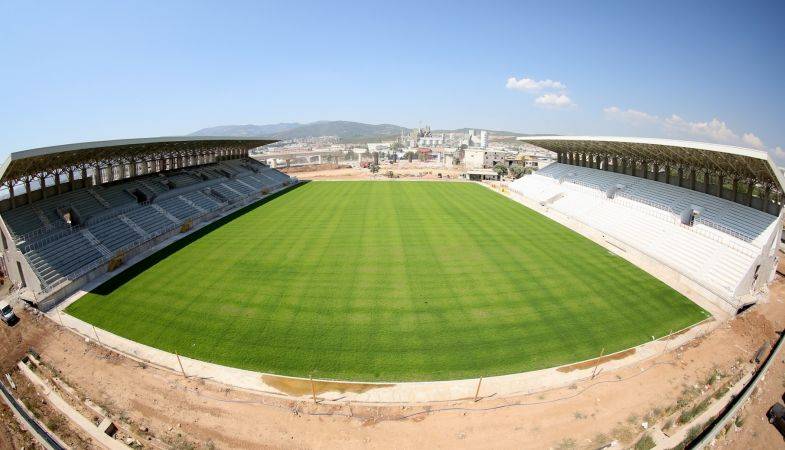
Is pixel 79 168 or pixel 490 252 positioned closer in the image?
pixel 490 252

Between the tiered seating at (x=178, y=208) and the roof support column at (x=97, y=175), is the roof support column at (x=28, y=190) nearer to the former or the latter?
the roof support column at (x=97, y=175)

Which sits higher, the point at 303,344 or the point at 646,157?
the point at 646,157

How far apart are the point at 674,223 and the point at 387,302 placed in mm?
24324

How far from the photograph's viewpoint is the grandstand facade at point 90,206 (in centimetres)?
1931

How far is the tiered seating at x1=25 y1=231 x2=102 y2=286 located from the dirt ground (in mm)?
7104

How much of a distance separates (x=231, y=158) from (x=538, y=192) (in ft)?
152

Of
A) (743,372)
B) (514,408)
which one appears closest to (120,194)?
(514,408)

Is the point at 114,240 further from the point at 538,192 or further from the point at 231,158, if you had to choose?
the point at 538,192

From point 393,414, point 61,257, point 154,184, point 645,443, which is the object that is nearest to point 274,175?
point 154,184

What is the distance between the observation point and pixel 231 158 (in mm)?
54750

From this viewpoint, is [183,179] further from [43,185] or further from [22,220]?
[22,220]

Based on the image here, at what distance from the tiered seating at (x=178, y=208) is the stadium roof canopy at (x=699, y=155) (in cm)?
3955

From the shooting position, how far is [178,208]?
32.8 meters

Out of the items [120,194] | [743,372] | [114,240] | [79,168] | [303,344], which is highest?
[79,168]
